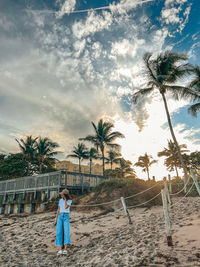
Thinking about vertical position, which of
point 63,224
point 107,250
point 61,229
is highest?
point 63,224

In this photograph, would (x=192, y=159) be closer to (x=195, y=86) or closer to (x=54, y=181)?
(x=195, y=86)

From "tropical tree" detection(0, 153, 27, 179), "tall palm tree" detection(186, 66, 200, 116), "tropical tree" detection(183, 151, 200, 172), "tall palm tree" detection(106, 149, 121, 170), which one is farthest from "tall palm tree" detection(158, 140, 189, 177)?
"tropical tree" detection(0, 153, 27, 179)

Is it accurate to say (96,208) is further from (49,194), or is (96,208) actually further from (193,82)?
(193,82)

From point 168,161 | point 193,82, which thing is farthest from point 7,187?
point 168,161

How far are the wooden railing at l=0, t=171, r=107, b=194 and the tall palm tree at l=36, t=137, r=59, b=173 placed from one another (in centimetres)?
915

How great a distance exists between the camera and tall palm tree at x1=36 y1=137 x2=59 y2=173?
2793cm

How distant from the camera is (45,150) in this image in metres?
28.1

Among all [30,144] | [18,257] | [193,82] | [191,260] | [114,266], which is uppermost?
[193,82]

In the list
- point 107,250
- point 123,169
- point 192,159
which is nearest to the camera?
→ point 107,250

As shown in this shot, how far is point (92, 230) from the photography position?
719cm

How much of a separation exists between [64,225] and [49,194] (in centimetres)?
1061

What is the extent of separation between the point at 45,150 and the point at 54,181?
47.6 ft

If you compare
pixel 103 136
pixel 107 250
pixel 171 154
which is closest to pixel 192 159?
pixel 171 154

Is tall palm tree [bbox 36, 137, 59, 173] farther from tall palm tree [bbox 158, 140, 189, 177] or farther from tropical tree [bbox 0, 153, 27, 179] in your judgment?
tall palm tree [bbox 158, 140, 189, 177]
